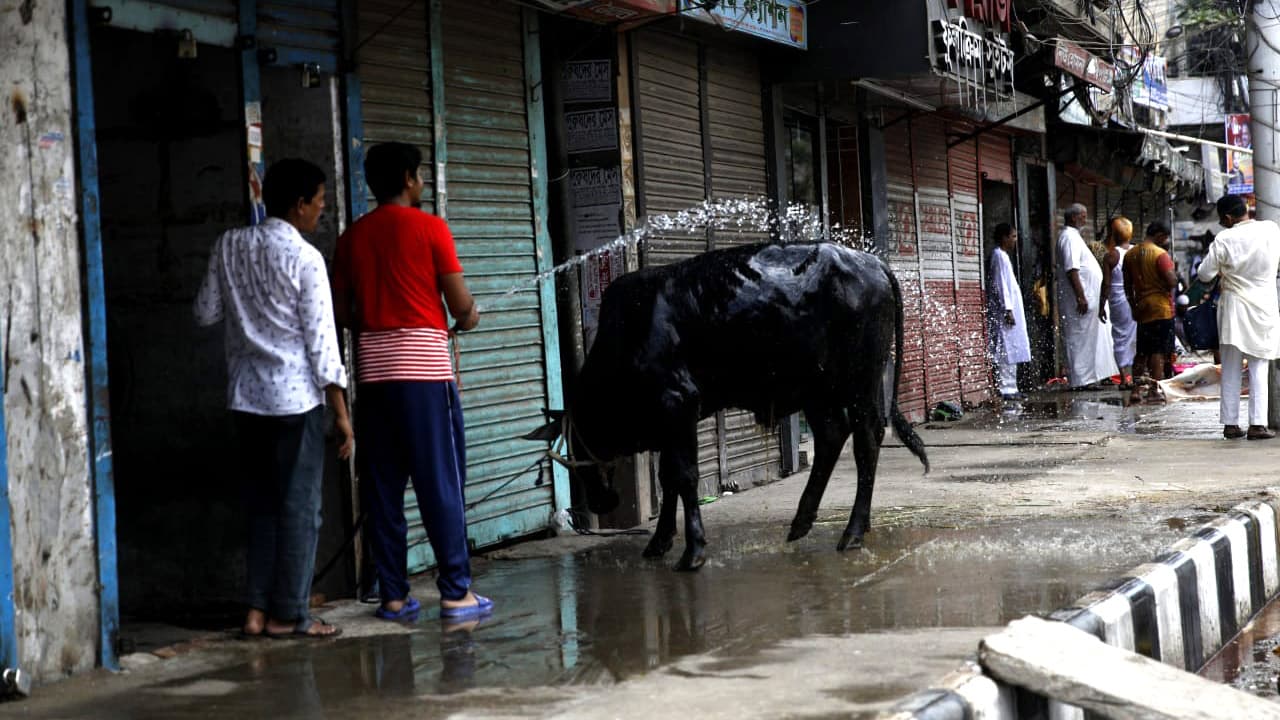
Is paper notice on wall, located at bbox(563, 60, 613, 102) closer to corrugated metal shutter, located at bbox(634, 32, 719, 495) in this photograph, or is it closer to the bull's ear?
corrugated metal shutter, located at bbox(634, 32, 719, 495)

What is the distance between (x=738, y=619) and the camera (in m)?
5.47

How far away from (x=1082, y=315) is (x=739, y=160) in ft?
25.9

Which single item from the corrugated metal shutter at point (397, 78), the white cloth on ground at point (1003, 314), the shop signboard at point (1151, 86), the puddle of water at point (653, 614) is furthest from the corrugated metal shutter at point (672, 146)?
the shop signboard at point (1151, 86)

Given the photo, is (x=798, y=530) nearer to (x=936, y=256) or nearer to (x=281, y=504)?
(x=281, y=504)

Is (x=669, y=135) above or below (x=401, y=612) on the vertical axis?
above

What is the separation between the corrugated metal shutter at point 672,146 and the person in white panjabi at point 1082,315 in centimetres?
825

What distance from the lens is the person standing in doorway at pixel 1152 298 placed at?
15.9 meters

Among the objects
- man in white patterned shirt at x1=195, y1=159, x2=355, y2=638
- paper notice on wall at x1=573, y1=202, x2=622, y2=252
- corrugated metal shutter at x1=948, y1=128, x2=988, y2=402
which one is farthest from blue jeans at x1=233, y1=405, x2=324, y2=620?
corrugated metal shutter at x1=948, y1=128, x2=988, y2=402

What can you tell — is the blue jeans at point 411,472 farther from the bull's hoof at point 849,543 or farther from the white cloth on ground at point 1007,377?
the white cloth on ground at point 1007,377

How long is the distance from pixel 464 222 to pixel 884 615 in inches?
121

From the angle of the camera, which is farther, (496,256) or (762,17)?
(762,17)

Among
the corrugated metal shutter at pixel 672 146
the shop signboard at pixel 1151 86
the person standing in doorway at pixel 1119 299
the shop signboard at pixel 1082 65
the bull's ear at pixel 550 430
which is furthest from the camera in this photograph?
the shop signboard at pixel 1151 86

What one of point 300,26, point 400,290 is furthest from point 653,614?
point 300,26

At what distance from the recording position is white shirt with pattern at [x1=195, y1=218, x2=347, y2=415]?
5.32 metres
